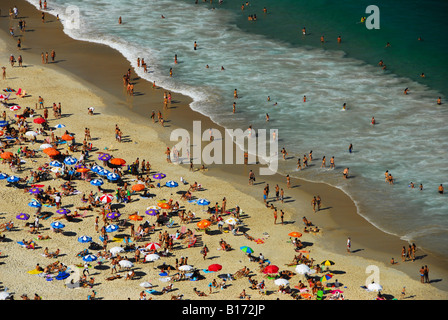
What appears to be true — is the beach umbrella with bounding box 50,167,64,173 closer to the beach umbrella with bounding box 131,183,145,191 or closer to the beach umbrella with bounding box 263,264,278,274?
the beach umbrella with bounding box 131,183,145,191

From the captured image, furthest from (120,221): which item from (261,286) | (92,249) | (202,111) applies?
(202,111)

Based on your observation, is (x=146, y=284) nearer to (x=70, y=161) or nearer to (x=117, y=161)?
(x=117, y=161)

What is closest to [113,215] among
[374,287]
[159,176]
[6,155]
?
[159,176]

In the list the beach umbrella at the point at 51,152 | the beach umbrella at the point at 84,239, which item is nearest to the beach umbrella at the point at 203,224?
the beach umbrella at the point at 84,239

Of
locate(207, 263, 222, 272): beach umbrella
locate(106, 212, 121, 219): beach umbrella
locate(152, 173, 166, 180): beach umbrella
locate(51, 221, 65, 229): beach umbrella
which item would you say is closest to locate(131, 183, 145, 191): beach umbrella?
locate(152, 173, 166, 180): beach umbrella

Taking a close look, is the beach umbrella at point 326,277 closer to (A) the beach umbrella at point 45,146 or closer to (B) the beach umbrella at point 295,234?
(B) the beach umbrella at point 295,234

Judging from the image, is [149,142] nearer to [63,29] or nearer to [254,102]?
[254,102]
